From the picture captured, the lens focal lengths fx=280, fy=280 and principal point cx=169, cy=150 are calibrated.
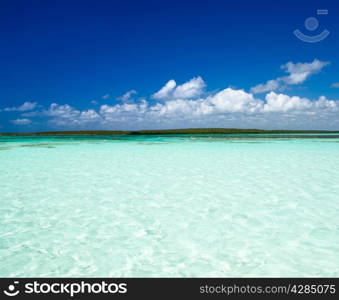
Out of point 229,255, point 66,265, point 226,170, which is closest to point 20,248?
point 66,265

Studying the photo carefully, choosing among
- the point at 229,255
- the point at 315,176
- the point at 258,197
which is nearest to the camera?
the point at 229,255

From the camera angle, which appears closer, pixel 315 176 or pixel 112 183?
pixel 112 183

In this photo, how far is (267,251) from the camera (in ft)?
12.9

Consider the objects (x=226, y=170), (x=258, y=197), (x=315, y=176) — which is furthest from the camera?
(x=226, y=170)

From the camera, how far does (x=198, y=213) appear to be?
5.70m

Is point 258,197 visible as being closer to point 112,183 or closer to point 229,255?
point 229,255

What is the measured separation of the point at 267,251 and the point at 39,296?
9.60ft

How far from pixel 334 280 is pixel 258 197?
3.67 meters

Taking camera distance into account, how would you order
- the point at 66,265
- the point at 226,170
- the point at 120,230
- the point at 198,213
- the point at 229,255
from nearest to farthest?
the point at 66,265 < the point at 229,255 < the point at 120,230 < the point at 198,213 < the point at 226,170

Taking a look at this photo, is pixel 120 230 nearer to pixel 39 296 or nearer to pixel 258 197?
pixel 39 296

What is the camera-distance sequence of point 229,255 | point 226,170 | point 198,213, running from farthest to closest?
point 226,170 < point 198,213 < point 229,255

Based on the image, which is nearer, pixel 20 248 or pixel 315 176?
pixel 20 248

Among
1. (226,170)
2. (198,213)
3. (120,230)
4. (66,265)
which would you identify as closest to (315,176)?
(226,170)

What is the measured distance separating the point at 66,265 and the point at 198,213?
2.86 meters
